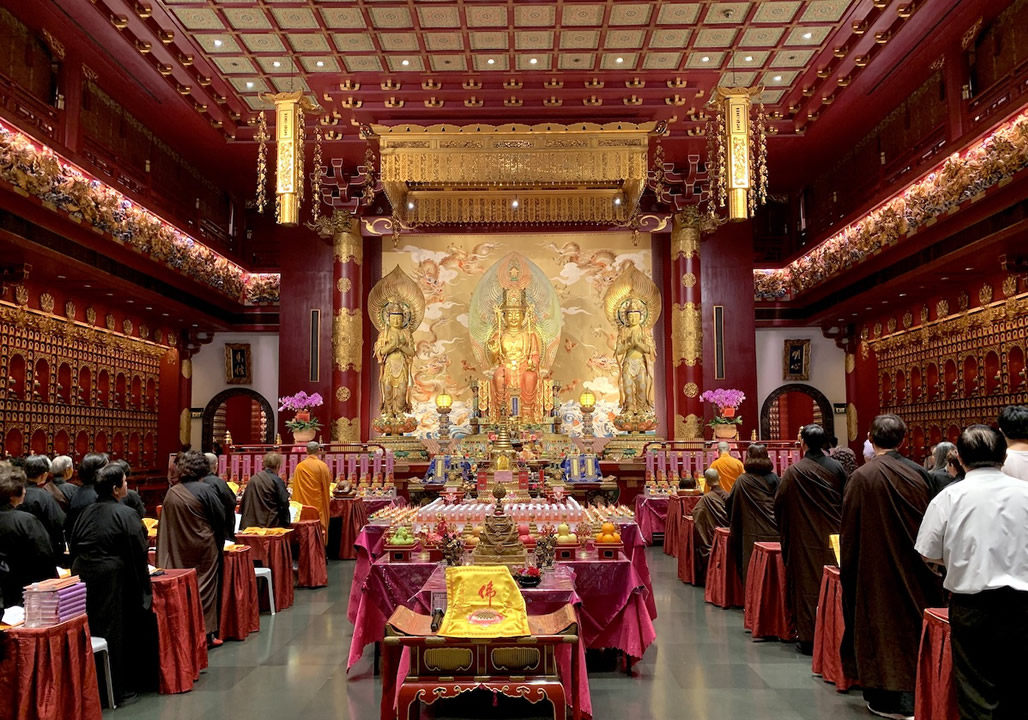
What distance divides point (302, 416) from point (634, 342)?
517 cm

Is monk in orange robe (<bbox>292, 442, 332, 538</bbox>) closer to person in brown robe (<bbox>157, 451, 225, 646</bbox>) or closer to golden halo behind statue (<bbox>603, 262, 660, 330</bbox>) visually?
person in brown robe (<bbox>157, 451, 225, 646</bbox>)

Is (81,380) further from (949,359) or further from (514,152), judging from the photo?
(949,359)

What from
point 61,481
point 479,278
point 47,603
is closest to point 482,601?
point 47,603

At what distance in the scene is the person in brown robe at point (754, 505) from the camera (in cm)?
554

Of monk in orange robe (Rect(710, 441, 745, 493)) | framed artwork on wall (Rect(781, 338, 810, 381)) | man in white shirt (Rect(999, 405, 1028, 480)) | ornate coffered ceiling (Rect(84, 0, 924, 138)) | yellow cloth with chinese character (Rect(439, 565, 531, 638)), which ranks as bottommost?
yellow cloth with chinese character (Rect(439, 565, 531, 638))

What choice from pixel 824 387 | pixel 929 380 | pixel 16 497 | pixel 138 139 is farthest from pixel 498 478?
pixel 824 387

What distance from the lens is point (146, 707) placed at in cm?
386

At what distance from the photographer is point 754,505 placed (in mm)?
5559

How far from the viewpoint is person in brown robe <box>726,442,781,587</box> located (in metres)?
5.54

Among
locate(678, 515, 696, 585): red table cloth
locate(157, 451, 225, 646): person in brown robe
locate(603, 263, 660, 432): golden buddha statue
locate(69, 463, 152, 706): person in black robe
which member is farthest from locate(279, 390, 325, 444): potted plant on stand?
locate(69, 463, 152, 706): person in black robe

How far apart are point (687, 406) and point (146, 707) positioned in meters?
9.97

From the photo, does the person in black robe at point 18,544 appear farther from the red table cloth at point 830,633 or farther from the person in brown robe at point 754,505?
the person in brown robe at point 754,505

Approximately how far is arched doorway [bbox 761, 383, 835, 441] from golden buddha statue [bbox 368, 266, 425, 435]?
6615 millimetres

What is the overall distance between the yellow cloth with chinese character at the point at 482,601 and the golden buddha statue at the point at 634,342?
919 centimetres
